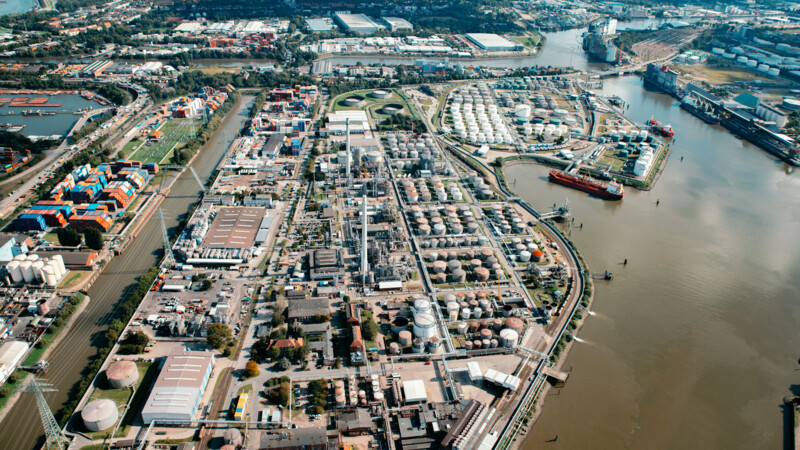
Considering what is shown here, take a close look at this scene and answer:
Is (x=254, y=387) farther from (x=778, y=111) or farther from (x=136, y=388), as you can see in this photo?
(x=778, y=111)

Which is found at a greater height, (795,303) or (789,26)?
(789,26)

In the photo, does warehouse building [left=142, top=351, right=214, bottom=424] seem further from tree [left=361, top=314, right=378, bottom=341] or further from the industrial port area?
tree [left=361, top=314, right=378, bottom=341]

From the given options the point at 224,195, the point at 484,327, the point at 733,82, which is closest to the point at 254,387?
the point at 484,327

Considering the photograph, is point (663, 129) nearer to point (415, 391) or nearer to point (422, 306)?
point (422, 306)

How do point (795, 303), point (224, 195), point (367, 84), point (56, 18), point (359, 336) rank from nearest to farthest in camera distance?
1. point (359, 336)
2. point (795, 303)
3. point (224, 195)
4. point (367, 84)
5. point (56, 18)

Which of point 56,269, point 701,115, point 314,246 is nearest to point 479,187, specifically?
point 314,246
